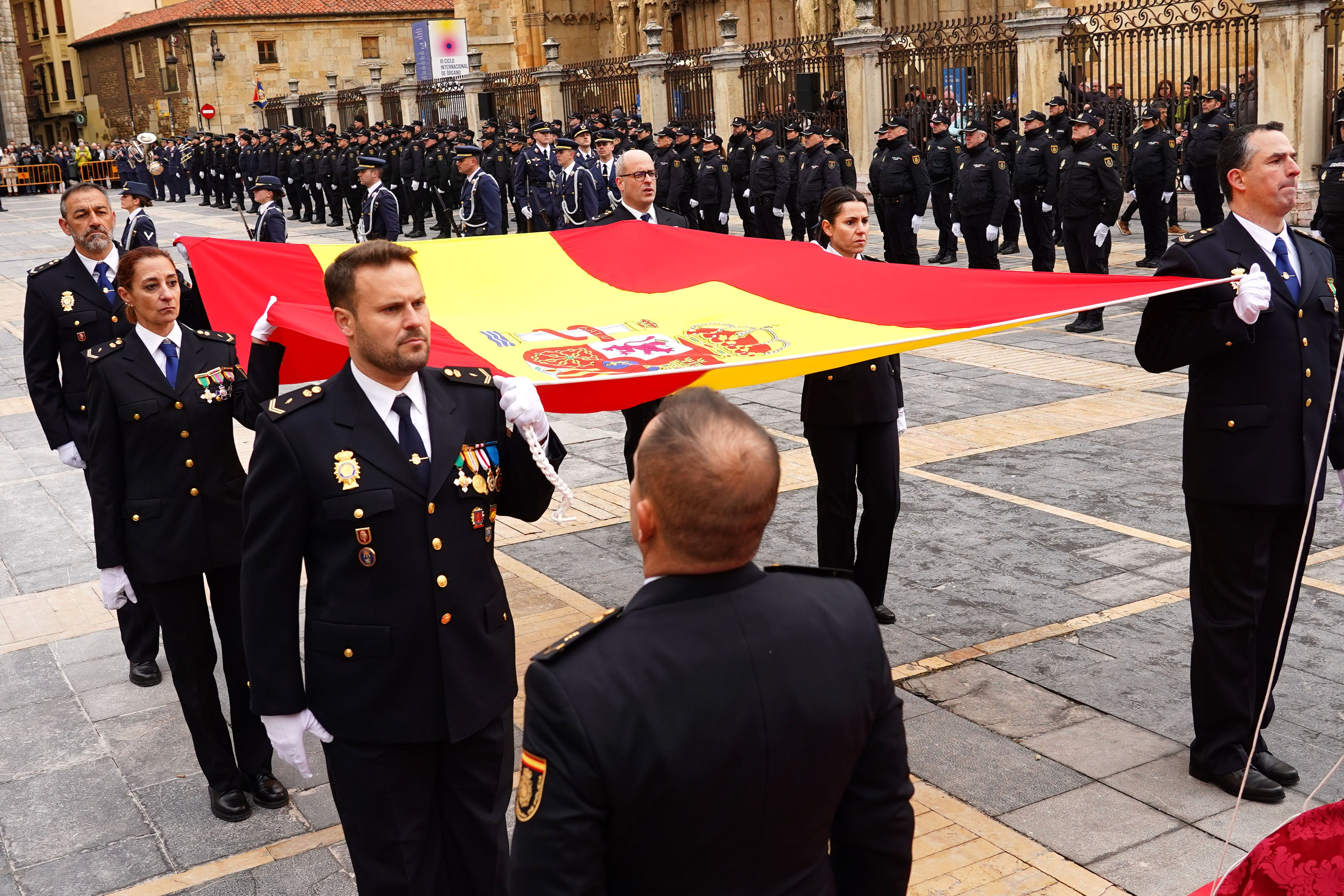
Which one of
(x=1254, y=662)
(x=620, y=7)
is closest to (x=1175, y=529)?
(x=1254, y=662)

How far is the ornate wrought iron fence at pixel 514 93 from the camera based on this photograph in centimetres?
3659

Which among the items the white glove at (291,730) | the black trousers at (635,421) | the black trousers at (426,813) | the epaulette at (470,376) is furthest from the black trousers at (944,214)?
the white glove at (291,730)

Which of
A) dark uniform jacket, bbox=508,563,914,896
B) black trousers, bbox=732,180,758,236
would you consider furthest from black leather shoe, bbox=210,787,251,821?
black trousers, bbox=732,180,758,236

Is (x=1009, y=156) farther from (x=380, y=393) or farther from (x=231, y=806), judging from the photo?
(x=380, y=393)

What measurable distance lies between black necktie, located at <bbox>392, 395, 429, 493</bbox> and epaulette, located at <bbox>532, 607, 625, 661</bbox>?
4.26ft

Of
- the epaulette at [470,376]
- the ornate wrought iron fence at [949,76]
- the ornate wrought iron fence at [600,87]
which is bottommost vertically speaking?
the epaulette at [470,376]

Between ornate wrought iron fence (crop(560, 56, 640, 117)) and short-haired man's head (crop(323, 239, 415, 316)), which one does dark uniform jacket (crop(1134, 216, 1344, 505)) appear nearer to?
short-haired man's head (crop(323, 239, 415, 316))

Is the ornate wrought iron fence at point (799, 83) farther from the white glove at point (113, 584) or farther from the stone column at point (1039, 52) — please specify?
the white glove at point (113, 584)

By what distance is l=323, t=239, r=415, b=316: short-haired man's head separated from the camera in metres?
3.22

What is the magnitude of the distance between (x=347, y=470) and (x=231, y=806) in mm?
1981

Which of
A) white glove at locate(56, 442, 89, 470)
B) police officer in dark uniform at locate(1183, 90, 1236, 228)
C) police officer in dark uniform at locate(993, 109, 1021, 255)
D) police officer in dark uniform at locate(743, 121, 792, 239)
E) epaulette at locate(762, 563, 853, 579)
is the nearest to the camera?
epaulette at locate(762, 563, 853, 579)

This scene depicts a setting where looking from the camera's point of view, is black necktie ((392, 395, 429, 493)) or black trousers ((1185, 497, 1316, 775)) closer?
black necktie ((392, 395, 429, 493))

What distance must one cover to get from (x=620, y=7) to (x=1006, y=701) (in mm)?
47017

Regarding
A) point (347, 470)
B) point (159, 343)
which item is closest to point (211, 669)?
point (159, 343)
